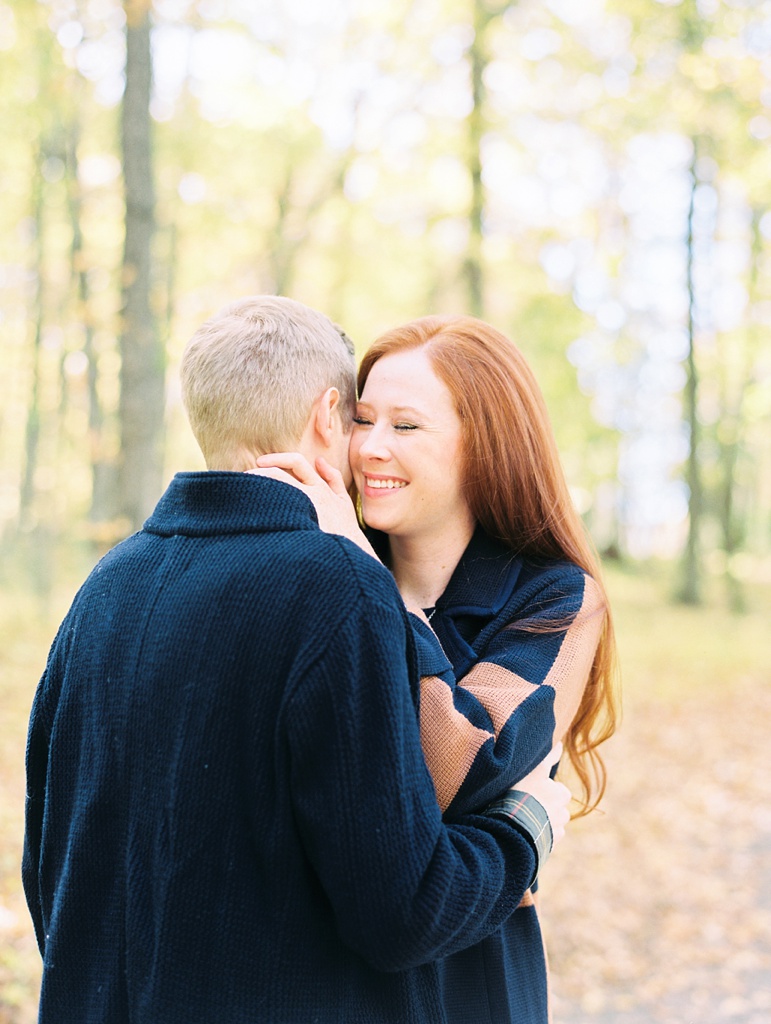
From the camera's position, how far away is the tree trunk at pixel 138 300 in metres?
4.68

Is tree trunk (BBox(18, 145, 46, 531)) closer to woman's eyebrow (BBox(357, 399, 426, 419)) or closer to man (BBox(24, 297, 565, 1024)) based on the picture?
woman's eyebrow (BBox(357, 399, 426, 419))

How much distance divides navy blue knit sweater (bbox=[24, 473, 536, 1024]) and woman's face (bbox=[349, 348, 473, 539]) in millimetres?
663

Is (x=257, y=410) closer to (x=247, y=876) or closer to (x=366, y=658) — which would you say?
(x=366, y=658)

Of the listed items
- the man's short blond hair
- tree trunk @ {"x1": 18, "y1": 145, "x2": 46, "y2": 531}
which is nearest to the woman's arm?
the man's short blond hair

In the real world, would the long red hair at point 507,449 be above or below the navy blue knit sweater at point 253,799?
above

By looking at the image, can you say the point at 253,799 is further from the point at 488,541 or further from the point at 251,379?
the point at 488,541

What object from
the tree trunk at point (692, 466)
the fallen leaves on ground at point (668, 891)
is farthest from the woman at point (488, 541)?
the tree trunk at point (692, 466)

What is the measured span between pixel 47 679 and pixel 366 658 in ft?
2.48

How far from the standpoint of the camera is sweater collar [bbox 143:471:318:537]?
169cm

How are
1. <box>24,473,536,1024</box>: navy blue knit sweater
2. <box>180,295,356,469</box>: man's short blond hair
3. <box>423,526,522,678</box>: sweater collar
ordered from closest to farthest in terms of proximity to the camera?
1. <box>24,473,536,1024</box>: navy blue knit sweater
2. <box>180,295,356,469</box>: man's short blond hair
3. <box>423,526,522,678</box>: sweater collar

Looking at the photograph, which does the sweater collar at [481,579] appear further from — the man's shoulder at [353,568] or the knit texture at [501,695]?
the man's shoulder at [353,568]

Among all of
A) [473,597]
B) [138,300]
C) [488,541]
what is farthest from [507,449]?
[138,300]

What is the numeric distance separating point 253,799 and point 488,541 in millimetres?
1164

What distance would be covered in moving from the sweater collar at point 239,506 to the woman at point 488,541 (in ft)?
1.06
